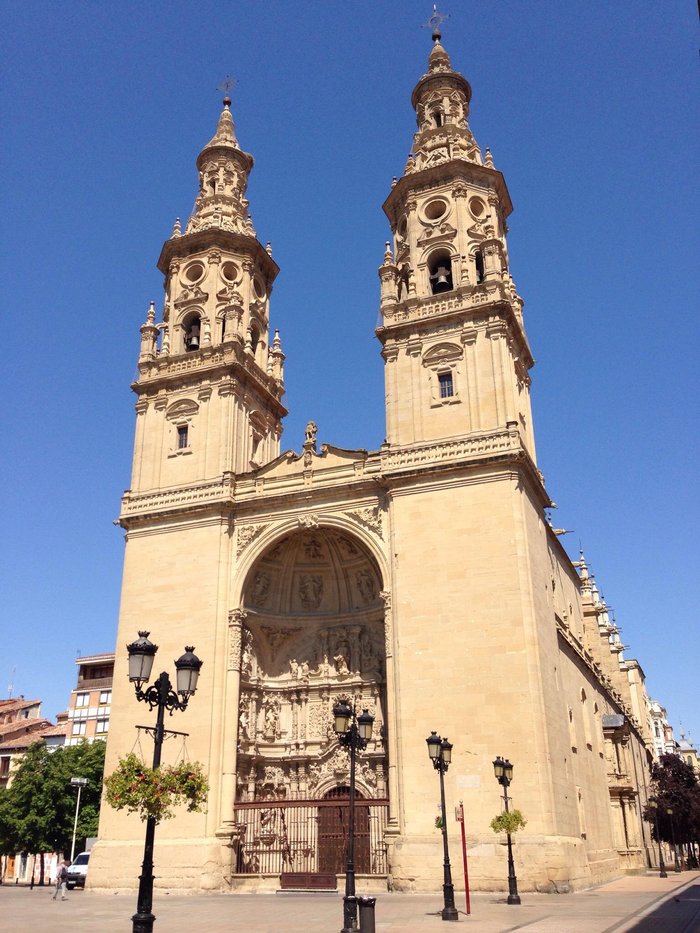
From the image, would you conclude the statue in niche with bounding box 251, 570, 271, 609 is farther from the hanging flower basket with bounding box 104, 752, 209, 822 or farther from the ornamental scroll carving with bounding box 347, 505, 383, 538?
the hanging flower basket with bounding box 104, 752, 209, 822

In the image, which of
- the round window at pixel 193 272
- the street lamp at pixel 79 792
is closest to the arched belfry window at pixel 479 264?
the round window at pixel 193 272

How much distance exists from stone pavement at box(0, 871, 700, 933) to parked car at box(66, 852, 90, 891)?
5461 mm

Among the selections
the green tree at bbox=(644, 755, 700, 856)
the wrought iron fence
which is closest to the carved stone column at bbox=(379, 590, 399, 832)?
the wrought iron fence

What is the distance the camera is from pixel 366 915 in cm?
1382

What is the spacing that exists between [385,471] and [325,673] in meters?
8.69

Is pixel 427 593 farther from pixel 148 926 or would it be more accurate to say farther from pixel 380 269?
pixel 148 926

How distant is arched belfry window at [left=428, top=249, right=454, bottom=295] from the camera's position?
114 ft

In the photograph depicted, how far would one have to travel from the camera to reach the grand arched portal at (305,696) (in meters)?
29.4

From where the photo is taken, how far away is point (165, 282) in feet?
135

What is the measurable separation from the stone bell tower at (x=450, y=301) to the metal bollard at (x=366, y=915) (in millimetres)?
18597

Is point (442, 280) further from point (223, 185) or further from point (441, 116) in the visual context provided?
point (223, 185)

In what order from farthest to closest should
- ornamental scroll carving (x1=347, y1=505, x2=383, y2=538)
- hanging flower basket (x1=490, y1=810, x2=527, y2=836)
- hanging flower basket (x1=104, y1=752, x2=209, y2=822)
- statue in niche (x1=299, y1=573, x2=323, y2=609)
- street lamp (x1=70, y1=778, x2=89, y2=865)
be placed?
1. street lamp (x1=70, y1=778, x2=89, y2=865)
2. statue in niche (x1=299, y1=573, x2=323, y2=609)
3. ornamental scroll carving (x1=347, y1=505, x2=383, y2=538)
4. hanging flower basket (x1=490, y1=810, x2=527, y2=836)
5. hanging flower basket (x1=104, y1=752, x2=209, y2=822)

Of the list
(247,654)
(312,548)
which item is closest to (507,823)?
(247,654)

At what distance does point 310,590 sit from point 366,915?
20618 mm
